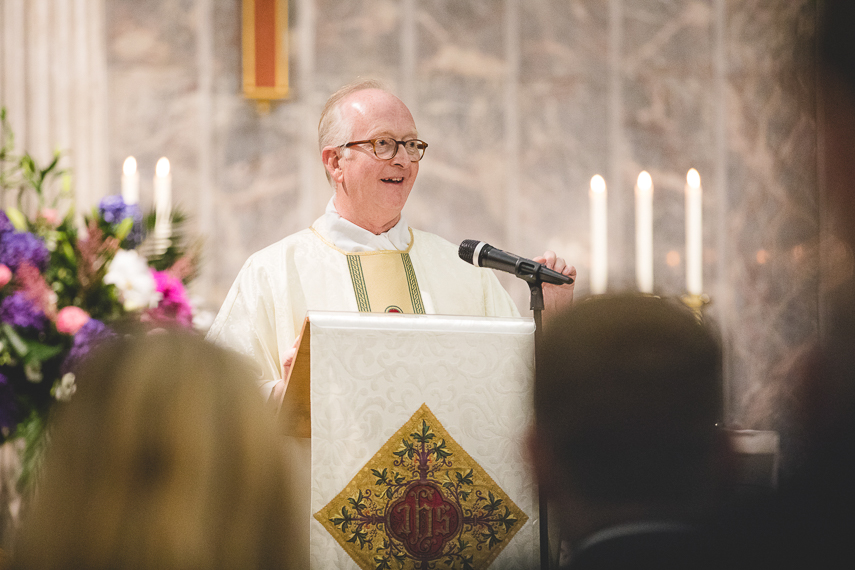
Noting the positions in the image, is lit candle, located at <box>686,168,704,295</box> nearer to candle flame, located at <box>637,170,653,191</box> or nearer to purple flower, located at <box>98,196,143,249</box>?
candle flame, located at <box>637,170,653,191</box>

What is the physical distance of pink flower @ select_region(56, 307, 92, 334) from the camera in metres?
1.93

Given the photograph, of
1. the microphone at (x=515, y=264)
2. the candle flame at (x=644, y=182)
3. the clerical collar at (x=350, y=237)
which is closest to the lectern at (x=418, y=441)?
the microphone at (x=515, y=264)

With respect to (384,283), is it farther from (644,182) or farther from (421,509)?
(644,182)

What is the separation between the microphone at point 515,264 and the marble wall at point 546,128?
2.16 meters

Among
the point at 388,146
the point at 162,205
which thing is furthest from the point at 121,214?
the point at 388,146

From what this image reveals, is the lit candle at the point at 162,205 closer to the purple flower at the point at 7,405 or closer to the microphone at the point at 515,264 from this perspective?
the purple flower at the point at 7,405

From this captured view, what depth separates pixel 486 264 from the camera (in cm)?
176

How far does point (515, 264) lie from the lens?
5.53ft

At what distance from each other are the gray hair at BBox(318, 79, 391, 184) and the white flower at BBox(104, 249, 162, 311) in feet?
2.81

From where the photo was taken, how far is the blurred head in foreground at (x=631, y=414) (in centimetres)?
106

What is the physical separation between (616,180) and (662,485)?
3.15 metres

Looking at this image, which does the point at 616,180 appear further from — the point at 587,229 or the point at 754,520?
the point at 754,520

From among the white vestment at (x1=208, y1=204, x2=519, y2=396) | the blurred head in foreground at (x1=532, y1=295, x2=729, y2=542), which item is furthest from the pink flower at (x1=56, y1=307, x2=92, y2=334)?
the blurred head in foreground at (x1=532, y1=295, x2=729, y2=542)

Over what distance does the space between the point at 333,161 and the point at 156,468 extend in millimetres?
1918
